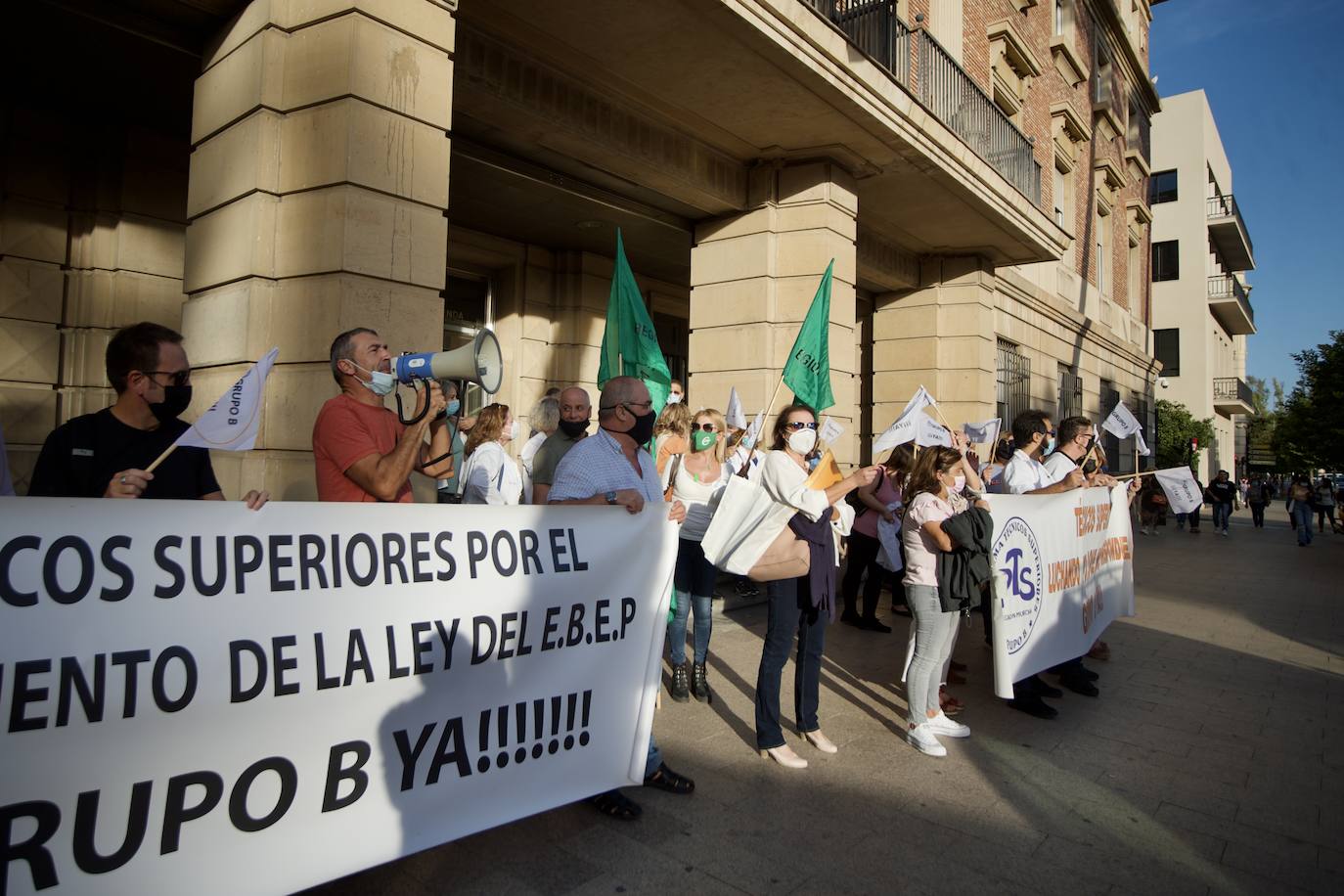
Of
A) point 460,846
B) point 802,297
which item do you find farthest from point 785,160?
point 460,846

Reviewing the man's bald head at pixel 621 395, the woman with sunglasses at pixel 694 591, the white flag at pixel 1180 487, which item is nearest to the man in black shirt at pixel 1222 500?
the white flag at pixel 1180 487

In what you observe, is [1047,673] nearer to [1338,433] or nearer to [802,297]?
[802,297]

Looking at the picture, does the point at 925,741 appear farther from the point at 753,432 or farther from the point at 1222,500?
the point at 1222,500

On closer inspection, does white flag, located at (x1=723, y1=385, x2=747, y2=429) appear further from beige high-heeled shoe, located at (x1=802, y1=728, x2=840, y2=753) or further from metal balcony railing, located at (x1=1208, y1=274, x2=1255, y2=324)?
metal balcony railing, located at (x1=1208, y1=274, x2=1255, y2=324)

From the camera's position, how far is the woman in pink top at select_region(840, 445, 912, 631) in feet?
22.6

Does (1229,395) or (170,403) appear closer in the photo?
(170,403)

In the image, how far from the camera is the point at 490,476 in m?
5.68

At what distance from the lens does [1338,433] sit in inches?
587

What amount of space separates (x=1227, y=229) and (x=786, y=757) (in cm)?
4874

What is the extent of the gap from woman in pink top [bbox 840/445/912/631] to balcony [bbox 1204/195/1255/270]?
43.1 metres

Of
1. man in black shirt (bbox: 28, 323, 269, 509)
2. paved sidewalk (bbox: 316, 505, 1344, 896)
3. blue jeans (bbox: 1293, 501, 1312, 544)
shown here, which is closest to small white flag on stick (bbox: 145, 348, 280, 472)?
man in black shirt (bbox: 28, 323, 269, 509)

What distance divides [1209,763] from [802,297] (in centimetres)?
Result: 641

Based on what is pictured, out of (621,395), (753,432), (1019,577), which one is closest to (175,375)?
(621,395)

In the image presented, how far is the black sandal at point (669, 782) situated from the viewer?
11.6 feet
